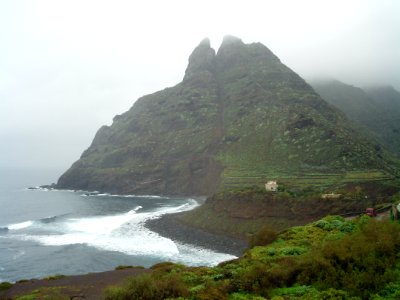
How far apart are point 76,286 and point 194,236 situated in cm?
4031

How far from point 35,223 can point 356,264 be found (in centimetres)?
8894

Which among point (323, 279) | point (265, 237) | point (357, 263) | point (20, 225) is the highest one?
point (357, 263)

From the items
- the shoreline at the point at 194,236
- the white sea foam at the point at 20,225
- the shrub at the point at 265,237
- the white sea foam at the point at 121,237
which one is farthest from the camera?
the white sea foam at the point at 20,225

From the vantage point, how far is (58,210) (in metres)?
110

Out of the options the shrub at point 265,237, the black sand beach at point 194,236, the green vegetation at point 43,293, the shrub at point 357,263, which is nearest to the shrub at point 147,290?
the shrub at point 357,263

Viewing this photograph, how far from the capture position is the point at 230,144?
479 feet

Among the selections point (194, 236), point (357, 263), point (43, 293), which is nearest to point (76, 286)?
point (43, 293)

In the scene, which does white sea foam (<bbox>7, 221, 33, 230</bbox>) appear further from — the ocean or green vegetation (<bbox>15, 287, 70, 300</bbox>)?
green vegetation (<bbox>15, 287, 70, 300</bbox>)

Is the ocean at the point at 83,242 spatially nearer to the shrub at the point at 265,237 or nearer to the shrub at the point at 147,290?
the shrub at the point at 265,237

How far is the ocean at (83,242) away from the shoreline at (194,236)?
1761 mm

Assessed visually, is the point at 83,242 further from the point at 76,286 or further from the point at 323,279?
the point at 323,279

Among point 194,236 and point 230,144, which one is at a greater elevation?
point 230,144

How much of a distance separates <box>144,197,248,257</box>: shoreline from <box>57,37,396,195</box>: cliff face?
29.9 metres

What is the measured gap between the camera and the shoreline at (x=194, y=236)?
58438mm
